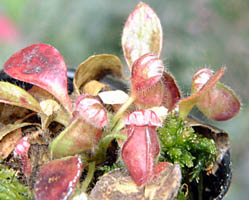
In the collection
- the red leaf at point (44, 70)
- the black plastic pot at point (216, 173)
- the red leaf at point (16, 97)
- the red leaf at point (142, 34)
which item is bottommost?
the black plastic pot at point (216, 173)

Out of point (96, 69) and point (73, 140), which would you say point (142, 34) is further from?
point (73, 140)

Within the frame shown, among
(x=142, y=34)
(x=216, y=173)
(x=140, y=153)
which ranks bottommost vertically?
(x=216, y=173)

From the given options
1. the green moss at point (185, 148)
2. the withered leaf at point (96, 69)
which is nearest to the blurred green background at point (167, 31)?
the withered leaf at point (96, 69)

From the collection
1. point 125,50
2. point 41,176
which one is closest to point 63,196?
point 41,176

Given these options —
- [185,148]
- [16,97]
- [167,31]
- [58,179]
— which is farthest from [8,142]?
[167,31]

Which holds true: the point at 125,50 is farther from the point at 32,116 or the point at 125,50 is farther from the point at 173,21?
the point at 173,21

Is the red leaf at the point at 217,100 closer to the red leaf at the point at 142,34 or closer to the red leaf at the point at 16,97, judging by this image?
the red leaf at the point at 142,34
